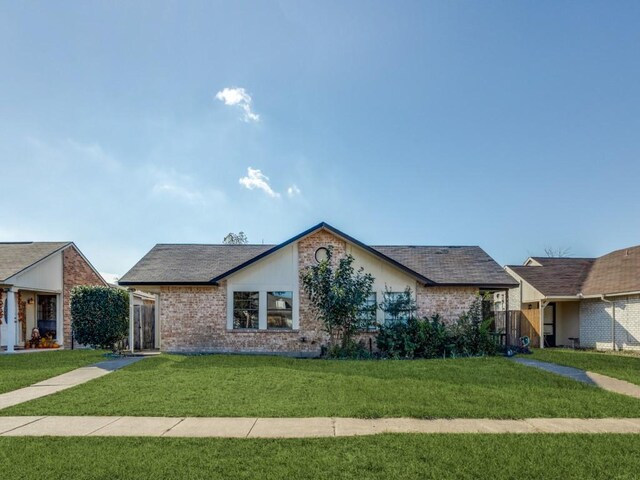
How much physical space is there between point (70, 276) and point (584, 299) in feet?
82.6

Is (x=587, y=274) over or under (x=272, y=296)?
over

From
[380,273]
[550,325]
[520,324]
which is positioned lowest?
[550,325]

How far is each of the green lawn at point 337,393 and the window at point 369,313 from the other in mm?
3320

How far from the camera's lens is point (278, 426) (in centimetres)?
636

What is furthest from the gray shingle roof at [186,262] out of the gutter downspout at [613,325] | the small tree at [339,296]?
the gutter downspout at [613,325]

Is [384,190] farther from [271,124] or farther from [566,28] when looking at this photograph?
[566,28]

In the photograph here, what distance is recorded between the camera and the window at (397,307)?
15.7 meters

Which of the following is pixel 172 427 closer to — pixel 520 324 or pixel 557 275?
pixel 520 324

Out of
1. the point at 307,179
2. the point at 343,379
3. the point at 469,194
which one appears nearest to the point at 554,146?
the point at 469,194

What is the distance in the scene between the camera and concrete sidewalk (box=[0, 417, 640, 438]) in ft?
19.9

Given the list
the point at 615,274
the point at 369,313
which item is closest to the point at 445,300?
the point at 369,313

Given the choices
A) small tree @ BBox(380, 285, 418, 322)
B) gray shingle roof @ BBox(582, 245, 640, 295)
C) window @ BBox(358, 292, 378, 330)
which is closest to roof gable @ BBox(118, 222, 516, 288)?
small tree @ BBox(380, 285, 418, 322)

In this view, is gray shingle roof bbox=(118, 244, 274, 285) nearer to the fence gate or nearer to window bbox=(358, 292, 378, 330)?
the fence gate

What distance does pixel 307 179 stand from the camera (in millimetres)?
18000
